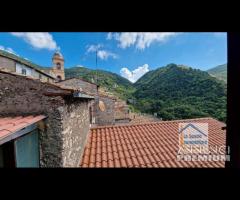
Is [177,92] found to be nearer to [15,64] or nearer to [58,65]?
[15,64]

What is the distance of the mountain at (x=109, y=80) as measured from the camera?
43.8 ft

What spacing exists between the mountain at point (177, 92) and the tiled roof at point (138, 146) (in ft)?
14.2

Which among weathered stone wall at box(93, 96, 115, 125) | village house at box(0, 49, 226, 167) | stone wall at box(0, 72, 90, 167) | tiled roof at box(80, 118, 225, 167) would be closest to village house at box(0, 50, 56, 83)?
weathered stone wall at box(93, 96, 115, 125)

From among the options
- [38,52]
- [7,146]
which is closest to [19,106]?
[7,146]

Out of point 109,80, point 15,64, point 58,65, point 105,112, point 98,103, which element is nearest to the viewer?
point 98,103

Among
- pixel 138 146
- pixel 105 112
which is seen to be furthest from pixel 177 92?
pixel 138 146

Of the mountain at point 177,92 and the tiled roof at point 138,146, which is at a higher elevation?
the mountain at point 177,92

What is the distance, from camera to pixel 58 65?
18.8 m

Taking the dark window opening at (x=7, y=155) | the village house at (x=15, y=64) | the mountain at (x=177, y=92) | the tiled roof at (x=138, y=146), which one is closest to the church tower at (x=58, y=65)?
the village house at (x=15, y=64)

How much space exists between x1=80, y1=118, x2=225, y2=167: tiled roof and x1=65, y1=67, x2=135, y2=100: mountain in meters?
8.00

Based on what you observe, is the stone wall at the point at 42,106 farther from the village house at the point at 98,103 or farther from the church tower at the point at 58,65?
the church tower at the point at 58,65

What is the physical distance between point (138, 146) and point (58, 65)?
16.9 metres
